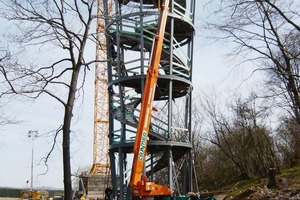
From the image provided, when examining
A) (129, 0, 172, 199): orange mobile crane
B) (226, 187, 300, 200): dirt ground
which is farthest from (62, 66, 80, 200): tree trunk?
(226, 187, 300, 200): dirt ground

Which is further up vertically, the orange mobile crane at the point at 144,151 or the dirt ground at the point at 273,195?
the orange mobile crane at the point at 144,151

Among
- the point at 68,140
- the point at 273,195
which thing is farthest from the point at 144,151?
the point at 273,195

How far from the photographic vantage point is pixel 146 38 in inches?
858

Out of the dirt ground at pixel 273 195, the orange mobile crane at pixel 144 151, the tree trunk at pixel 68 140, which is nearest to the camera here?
the tree trunk at pixel 68 140

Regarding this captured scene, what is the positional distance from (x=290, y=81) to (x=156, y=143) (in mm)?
7207

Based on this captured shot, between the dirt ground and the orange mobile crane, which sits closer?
the orange mobile crane

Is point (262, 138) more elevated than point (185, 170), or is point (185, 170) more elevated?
point (262, 138)

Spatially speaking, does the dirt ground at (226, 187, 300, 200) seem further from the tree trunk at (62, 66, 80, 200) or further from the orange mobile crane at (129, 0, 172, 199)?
the tree trunk at (62, 66, 80, 200)

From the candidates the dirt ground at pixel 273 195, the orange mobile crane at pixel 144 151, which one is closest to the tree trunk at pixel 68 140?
the orange mobile crane at pixel 144 151

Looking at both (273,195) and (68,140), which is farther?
(273,195)

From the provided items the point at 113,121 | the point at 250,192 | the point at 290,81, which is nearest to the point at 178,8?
the point at 113,121

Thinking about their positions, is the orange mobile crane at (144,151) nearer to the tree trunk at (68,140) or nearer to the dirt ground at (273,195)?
the tree trunk at (68,140)

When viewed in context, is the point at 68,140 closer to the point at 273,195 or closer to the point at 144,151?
the point at 144,151

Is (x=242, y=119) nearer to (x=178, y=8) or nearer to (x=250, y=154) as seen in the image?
(x=250, y=154)
